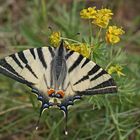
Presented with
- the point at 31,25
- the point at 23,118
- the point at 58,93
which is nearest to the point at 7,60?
the point at 58,93

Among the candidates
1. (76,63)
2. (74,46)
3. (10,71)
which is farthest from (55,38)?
(10,71)

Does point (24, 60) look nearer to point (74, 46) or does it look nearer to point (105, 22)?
point (74, 46)

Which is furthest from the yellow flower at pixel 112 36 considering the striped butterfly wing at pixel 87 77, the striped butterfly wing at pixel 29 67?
the striped butterfly wing at pixel 29 67

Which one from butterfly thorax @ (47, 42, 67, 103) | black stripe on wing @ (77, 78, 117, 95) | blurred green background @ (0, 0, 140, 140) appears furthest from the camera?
blurred green background @ (0, 0, 140, 140)

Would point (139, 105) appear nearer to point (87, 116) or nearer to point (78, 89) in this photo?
point (87, 116)

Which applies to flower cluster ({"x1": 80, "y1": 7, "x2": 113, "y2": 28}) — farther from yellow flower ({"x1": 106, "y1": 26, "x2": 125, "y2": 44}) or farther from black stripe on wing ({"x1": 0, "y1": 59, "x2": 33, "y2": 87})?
black stripe on wing ({"x1": 0, "y1": 59, "x2": 33, "y2": 87})

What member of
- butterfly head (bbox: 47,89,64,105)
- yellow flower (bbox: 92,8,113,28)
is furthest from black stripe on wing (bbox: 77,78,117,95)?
yellow flower (bbox: 92,8,113,28)

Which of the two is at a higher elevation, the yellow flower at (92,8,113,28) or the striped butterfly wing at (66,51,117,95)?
the yellow flower at (92,8,113,28)
